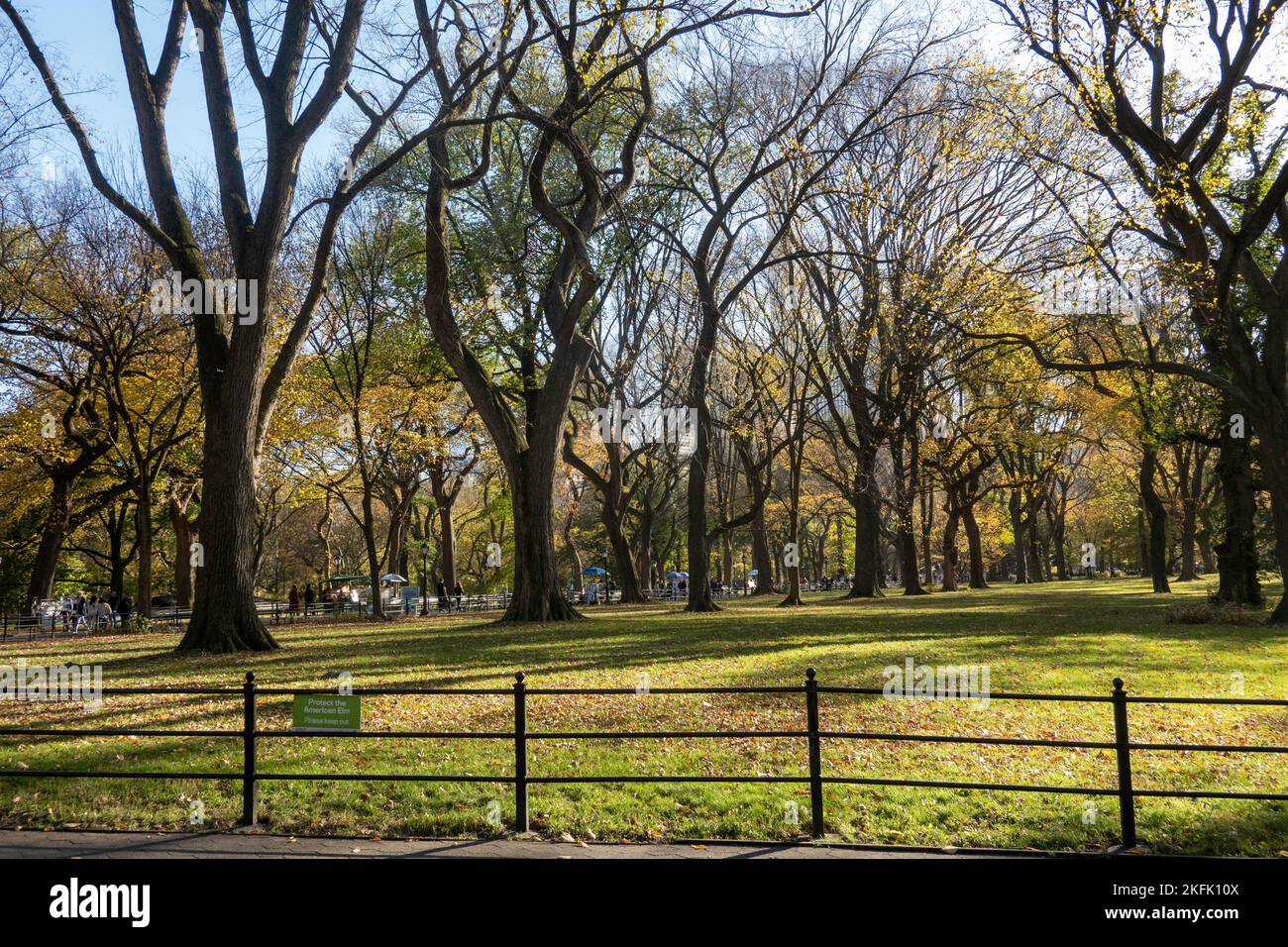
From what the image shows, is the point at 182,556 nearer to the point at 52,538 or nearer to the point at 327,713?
the point at 52,538

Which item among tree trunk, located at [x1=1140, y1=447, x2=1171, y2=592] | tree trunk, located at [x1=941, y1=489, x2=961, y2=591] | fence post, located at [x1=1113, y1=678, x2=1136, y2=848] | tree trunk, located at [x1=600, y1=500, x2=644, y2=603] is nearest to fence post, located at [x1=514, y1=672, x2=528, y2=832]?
fence post, located at [x1=1113, y1=678, x2=1136, y2=848]

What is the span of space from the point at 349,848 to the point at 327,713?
1065 millimetres

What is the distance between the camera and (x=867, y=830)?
7.59 m

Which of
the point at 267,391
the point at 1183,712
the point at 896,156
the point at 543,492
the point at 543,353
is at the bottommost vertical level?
the point at 1183,712

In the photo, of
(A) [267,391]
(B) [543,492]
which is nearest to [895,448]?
(B) [543,492]

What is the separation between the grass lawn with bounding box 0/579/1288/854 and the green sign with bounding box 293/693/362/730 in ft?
3.06

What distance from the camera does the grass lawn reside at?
25.6 ft

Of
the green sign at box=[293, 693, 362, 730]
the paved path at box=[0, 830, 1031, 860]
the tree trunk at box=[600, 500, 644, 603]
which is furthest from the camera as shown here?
the tree trunk at box=[600, 500, 644, 603]

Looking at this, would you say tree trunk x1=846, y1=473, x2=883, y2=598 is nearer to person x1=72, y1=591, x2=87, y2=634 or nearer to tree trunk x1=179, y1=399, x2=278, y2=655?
tree trunk x1=179, y1=399, x2=278, y2=655

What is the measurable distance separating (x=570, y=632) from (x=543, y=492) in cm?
538

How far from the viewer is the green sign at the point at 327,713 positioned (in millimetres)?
7500

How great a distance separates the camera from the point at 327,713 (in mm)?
7570
